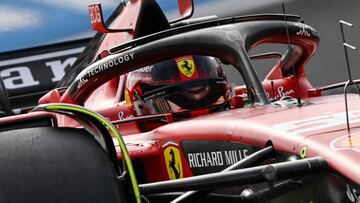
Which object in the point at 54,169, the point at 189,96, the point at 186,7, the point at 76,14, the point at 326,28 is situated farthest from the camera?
the point at 76,14

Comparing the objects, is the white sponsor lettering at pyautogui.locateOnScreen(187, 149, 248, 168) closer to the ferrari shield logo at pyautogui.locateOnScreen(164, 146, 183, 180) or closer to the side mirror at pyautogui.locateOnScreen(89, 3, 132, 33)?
the ferrari shield logo at pyautogui.locateOnScreen(164, 146, 183, 180)

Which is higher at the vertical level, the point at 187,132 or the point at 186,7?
the point at 186,7

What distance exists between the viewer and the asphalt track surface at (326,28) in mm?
7137

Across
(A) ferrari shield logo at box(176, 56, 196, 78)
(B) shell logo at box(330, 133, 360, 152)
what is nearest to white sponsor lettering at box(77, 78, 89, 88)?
(A) ferrari shield logo at box(176, 56, 196, 78)

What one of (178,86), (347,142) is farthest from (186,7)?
(347,142)

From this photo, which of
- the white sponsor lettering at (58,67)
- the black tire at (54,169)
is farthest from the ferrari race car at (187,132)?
the white sponsor lettering at (58,67)

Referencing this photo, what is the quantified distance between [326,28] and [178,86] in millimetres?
4647

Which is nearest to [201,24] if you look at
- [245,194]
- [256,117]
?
[256,117]

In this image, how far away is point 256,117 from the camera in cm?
252

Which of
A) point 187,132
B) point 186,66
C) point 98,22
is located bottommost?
point 187,132

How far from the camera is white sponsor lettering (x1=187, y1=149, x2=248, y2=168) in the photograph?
2.45 metres

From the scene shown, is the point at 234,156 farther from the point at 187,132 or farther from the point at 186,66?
the point at 186,66

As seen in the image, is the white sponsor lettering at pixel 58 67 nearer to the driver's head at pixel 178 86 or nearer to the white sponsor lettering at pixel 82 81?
the driver's head at pixel 178 86

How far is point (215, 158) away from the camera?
8.40 feet
